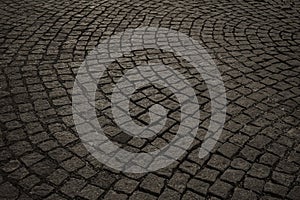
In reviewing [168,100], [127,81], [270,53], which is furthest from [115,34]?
[270,53]

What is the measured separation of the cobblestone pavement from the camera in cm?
350

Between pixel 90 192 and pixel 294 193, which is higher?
pixel 90 192

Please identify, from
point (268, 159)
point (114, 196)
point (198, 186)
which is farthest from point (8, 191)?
point (268, 159)

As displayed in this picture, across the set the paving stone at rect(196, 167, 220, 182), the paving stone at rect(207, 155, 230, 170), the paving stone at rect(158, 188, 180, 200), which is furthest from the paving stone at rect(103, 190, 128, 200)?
the paving stone at rect(207, 155, 230, 170)

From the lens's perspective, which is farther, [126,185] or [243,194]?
[126,185]

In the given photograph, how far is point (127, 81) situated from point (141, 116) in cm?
87

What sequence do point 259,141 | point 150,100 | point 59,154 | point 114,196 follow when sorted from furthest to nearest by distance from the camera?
1. point 150,100
2. point 259,141
3. point 59,154
4. point 114,196

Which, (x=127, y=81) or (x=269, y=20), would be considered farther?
(x=269, y=20)

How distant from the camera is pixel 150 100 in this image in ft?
15.5

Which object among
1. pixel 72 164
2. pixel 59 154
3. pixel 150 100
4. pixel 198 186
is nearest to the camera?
pixel 198 186

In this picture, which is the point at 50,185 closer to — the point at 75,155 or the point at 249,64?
the point at 75,155

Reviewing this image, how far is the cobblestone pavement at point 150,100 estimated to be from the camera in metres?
3.50

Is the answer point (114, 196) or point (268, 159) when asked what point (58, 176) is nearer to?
point (114, 196)

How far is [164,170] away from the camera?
12.0ft
